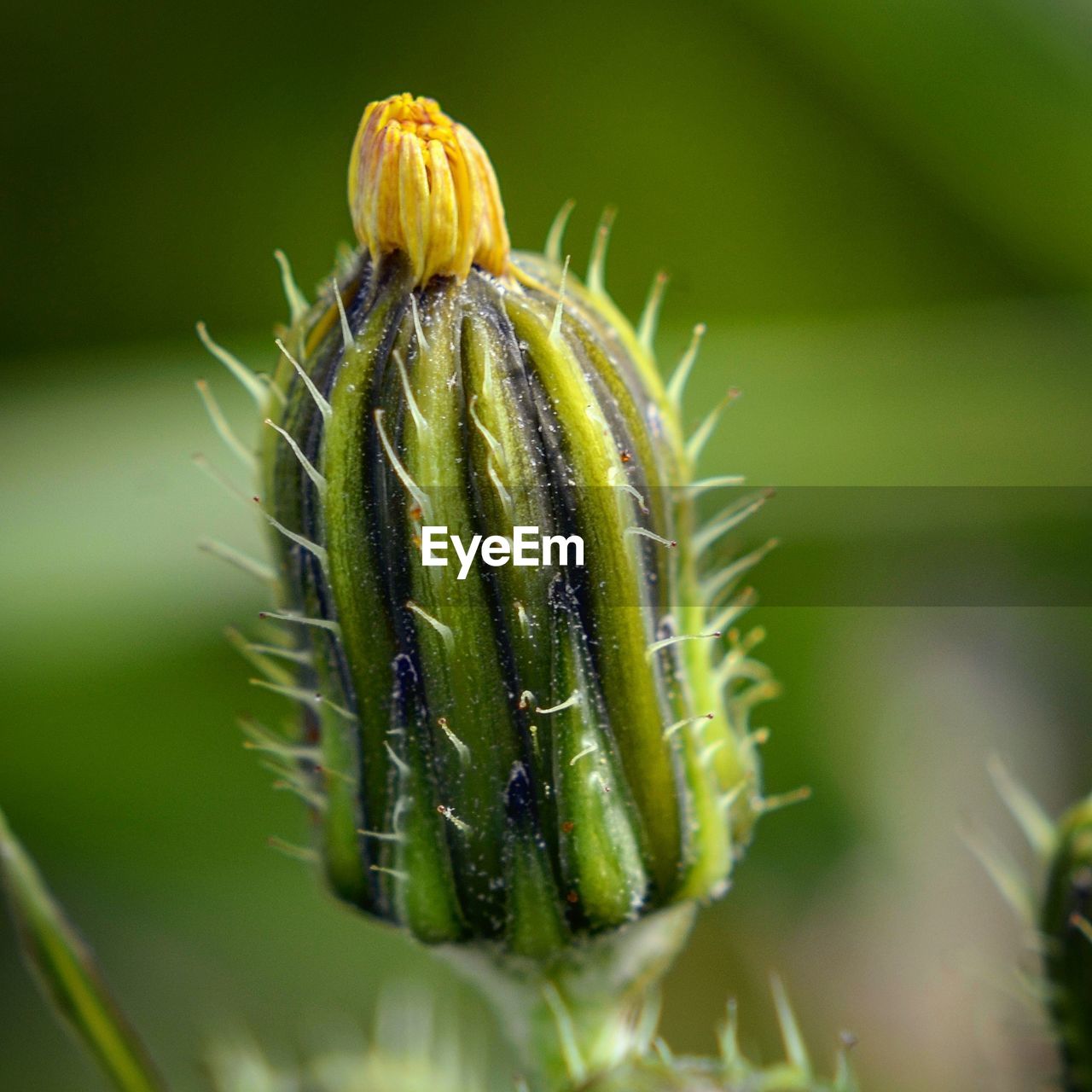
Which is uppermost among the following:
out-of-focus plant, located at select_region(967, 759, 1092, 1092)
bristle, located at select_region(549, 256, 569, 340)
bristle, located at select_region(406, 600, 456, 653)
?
bristle, located at select_region(549, 256, 569, 340)

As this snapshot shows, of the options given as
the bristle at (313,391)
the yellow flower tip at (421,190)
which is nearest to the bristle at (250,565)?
the bristle at (313,391)

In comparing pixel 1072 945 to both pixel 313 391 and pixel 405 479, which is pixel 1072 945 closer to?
pixel 405 479

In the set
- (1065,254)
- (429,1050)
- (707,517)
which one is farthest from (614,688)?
(1065,254)

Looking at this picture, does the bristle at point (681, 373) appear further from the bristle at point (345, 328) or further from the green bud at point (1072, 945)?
the green bud at point (1072, 945)

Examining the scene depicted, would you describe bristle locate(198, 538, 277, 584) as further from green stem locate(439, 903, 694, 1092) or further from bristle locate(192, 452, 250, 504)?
green stem locate(439, 903, 694, 1092)

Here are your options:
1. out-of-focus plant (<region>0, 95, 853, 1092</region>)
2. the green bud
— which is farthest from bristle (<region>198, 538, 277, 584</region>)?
the green bud

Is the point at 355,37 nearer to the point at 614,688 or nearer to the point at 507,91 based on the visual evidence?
the point at 507,91

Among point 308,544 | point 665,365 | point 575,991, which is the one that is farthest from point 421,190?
point 665,365
